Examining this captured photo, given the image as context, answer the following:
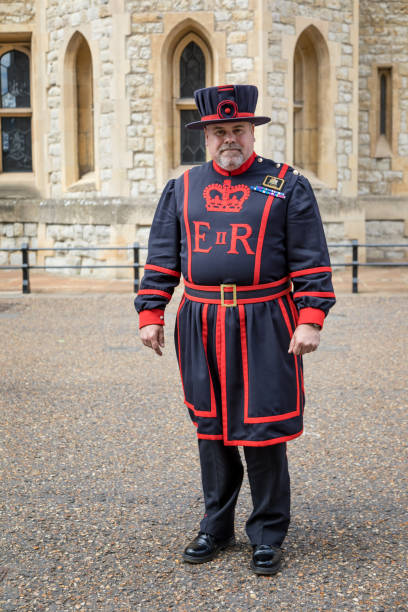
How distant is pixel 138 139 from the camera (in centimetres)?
1267

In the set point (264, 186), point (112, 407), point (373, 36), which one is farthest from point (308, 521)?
point (373, 36)

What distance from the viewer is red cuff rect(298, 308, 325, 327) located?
3104 mm

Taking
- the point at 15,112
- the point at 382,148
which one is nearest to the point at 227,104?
the point at 15,112

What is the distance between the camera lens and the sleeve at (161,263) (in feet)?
10.9

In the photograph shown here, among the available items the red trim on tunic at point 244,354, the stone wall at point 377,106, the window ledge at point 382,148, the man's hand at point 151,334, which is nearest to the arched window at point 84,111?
the stone wall at point 377,106

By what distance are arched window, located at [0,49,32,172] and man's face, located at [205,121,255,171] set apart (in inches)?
484

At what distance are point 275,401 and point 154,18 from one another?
10.4 m

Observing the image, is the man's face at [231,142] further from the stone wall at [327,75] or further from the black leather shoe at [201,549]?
the stone wall at [327,75]

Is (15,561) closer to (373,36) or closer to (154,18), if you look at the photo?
(154,18)

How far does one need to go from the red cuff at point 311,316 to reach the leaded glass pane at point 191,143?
10.3 meters

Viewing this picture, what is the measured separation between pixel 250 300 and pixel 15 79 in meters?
12.9

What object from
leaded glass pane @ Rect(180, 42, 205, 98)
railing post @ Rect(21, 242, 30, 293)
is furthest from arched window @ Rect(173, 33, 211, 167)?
railing post @ Rect(21, 242, 30, 293)

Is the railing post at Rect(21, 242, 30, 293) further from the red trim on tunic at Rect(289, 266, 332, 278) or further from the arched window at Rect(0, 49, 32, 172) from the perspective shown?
the red trim on tunic at Rect(289, 266, 332, 278)

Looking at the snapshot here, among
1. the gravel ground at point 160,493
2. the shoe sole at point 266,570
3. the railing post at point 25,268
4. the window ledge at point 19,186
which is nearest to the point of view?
the gravel ground at point 160,493
